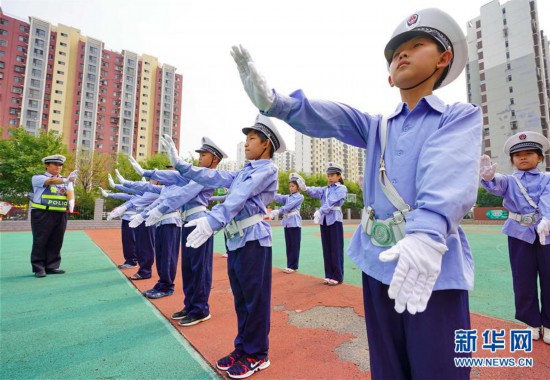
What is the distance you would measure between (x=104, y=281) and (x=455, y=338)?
6.67 m

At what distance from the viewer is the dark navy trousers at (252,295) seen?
2670 millimetres

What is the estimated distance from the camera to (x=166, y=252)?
5.00 m

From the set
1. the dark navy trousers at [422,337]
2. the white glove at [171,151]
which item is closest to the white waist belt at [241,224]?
the white glove at [171,151]

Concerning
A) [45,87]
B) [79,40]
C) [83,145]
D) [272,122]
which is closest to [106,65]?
[79,40]

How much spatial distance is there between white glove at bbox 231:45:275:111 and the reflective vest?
23.4ft

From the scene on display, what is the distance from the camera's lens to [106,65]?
6138cm

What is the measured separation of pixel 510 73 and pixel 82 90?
3099 inches

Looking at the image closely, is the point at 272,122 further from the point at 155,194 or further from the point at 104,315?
the point at 155,194

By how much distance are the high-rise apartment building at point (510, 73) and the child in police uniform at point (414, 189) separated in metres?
51.9

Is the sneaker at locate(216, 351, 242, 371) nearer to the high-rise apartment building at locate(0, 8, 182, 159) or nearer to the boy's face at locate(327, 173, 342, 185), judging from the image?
the boy's face at locate(327, 173, 342, 185)

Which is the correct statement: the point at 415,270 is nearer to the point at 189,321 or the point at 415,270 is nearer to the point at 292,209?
the point at 189,321

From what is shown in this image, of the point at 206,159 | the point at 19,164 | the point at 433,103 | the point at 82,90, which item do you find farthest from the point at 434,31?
the point at 82,90

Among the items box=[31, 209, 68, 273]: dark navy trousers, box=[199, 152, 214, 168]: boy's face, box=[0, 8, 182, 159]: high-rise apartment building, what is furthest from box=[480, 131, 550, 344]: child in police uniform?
box=[0, 8, 182, 159]: high-rise apartment building

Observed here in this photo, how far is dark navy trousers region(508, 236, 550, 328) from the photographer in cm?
330
